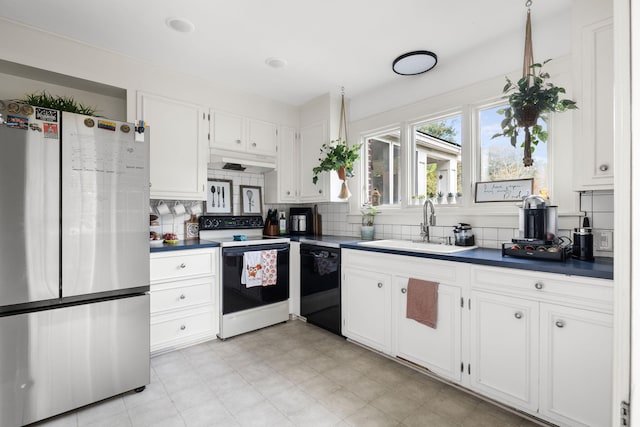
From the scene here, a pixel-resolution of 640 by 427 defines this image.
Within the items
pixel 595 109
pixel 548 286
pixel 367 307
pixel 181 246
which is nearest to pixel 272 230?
pixel 181 246

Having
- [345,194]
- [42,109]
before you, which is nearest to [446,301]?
[345,194]

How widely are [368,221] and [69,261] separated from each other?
2503 millimetres

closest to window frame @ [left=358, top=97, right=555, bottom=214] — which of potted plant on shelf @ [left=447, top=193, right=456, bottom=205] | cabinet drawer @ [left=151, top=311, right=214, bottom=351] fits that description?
potted plant on shelf @ [left=447, top=193, right=456, bottom=205]

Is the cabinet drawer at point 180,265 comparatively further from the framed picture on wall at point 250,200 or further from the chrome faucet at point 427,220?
the chrome faucet at point 427,220

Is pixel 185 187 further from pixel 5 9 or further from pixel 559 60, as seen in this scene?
pixel 559 60

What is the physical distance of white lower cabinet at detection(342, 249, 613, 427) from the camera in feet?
5.02

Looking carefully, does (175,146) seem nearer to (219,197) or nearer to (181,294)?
(219,197)

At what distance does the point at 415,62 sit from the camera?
2635 millimetres

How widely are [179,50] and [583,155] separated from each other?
116 inches

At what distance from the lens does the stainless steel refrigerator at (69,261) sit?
1674 millimetres

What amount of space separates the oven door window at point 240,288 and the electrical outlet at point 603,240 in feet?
8.19

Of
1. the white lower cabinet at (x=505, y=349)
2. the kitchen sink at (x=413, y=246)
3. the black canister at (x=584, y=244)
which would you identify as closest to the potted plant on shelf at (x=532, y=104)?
the black canister at (x=584, y=244)

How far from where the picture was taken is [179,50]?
2545 millimetres

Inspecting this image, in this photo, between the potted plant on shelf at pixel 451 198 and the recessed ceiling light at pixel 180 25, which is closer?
the recessed ceiling light at pixel 180 25
